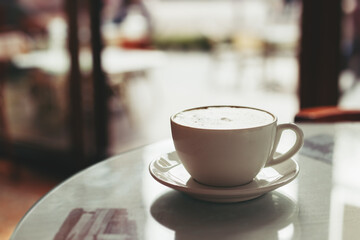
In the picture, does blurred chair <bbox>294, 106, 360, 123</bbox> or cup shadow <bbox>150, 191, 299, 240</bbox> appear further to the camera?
blurred chair <bbox>294, 106, 360, 123</bbox>

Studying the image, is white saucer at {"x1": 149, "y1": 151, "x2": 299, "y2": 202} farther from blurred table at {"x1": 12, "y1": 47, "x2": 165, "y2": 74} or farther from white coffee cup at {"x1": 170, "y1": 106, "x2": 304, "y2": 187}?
blurred table at {"x1": 12, "y1": 47, "x2": 165, "y2": 74}

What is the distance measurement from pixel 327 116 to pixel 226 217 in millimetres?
612

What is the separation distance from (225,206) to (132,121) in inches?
120

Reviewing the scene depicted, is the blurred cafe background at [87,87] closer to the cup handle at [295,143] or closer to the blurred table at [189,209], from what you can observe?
the blurred table at [189,209]

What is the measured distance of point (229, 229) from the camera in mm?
527

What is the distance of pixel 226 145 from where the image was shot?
558 millimetres

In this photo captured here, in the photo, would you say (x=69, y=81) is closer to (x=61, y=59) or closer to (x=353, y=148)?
(x=61, y=59)

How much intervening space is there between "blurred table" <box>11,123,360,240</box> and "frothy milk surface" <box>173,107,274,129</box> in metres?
0.10

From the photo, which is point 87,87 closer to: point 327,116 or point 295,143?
point 327,116

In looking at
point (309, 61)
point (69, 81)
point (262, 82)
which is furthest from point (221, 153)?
point (262, 82)

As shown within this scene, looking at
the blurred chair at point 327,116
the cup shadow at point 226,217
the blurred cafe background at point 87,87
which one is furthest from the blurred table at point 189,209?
the blurred cafe background at point 87,87

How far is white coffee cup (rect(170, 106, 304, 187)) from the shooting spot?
1.83ft

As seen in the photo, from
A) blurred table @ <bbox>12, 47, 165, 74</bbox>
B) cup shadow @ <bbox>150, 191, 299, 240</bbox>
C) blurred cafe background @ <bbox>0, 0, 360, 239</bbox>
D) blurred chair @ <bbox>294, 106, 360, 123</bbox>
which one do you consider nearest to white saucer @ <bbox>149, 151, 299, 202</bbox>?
cup shadow @ <bbox>150, 191, 299, 240</bbox>

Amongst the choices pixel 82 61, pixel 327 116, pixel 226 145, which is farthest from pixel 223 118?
pixel 82 61
